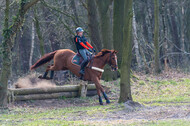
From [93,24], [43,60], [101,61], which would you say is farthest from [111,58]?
[93,24]

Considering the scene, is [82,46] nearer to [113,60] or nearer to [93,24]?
[113,60]

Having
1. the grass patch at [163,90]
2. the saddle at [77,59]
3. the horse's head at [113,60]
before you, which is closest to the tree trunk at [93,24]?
the grass patch at [163,90]

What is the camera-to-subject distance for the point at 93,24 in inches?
741

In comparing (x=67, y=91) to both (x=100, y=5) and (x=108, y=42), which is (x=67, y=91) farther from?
(x=100, y=5)

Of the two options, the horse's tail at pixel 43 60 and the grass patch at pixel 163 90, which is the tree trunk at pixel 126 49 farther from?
the horse's tail at pixel 43 60

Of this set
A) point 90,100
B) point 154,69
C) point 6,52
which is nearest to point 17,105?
point 6,52

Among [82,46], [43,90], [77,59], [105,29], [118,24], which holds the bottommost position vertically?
[43,90]

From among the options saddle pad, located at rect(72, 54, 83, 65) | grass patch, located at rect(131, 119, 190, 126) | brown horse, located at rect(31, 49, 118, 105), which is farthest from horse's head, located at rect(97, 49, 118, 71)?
grass patch, located at rect(131, 119, 190, 126)

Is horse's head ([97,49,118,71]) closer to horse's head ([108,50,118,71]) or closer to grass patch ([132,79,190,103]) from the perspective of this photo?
horse's head ([108,50,118,71])

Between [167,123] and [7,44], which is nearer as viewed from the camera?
[167,123]

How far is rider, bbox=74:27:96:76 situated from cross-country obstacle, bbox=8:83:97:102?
57.2 inches

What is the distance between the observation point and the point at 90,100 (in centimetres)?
1516

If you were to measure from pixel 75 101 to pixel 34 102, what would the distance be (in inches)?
75.0

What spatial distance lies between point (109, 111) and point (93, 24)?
8461 mm
